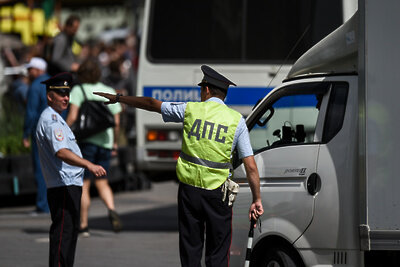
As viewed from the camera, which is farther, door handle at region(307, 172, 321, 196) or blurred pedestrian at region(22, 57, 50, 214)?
blurred pedestrian at region(22, 57, 50, 214)

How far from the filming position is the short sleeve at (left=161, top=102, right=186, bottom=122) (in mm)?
6047

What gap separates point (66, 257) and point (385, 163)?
2.44 metres

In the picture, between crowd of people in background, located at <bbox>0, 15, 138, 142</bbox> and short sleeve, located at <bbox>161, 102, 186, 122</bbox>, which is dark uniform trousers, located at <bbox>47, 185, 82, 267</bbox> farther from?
crowd of people in background, located at <bbox>0, 15, 138, 142</bbox>

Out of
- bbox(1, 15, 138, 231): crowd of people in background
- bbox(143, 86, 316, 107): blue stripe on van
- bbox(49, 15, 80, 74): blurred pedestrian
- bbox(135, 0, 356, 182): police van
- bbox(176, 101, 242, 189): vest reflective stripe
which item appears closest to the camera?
bbox(176, 101, 242, 189): vest reflective stripe

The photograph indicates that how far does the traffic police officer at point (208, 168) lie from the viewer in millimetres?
5969

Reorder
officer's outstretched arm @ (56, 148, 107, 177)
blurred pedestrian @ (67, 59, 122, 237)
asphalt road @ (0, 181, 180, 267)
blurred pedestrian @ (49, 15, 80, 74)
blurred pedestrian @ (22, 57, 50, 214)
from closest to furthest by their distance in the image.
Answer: officer's outstretched arm @ (56, 148, 107, 177), asphalt road @ (0, 181, 180, 267), blurred pedestrian @ (67, 59, 122, 237), blurred pedestrian @ (22, 57, 50, 214), blurred pedestrian @ (49, 15, 80, 74)

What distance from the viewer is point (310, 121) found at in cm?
717

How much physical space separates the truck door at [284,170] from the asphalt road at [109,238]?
6.55 feet

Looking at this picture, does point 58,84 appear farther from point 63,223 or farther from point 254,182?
point 254,182

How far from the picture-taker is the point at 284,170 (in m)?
6.68

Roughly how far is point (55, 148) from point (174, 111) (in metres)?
1.25

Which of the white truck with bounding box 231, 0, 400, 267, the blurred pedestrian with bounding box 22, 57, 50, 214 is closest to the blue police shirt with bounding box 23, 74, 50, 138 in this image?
the blurred pedestrian with bounding box 22, 57, 50, 214

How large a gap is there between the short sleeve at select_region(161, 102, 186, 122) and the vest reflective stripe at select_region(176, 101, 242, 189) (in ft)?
0.14

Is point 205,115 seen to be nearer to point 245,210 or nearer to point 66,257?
point 245,210
